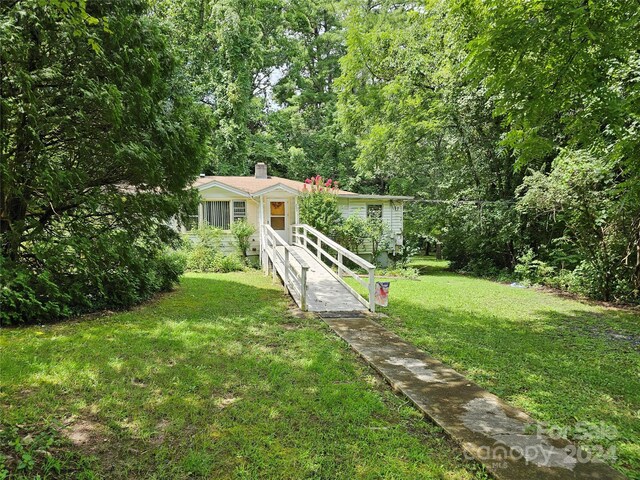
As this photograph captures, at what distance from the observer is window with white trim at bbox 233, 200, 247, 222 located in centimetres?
1634

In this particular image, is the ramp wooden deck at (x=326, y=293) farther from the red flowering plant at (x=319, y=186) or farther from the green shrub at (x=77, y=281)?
the red flowering plant at (x=319, y=186)

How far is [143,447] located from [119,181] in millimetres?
5990

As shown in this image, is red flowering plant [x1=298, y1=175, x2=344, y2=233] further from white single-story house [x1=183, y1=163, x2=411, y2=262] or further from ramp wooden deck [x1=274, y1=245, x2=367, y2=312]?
ramp wooden deck [x1=274, y1=245, x2=367, y2=312]

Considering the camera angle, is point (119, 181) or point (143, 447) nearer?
point (143, 447)

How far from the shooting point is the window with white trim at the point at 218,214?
52.4ft

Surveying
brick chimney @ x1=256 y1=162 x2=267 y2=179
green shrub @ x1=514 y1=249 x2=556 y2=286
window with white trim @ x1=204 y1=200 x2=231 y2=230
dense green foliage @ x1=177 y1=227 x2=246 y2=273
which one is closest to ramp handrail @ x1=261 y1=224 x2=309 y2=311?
dense green foliage @ x1=177 y1=227 x2=246 y2=273

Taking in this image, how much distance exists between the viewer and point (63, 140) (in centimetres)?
655

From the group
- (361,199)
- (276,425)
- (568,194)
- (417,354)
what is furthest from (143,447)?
(361,199)

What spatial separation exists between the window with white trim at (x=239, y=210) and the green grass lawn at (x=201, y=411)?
10601mm

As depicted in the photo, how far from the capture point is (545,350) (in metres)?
5.77

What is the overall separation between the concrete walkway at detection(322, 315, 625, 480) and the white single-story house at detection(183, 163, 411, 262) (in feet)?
35.9

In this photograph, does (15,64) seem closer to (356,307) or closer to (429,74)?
(356,307)

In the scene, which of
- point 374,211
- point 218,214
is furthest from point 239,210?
point 374,211

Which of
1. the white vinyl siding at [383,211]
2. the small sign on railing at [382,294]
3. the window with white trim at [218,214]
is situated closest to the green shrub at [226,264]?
the window with white trim at [218,214]
